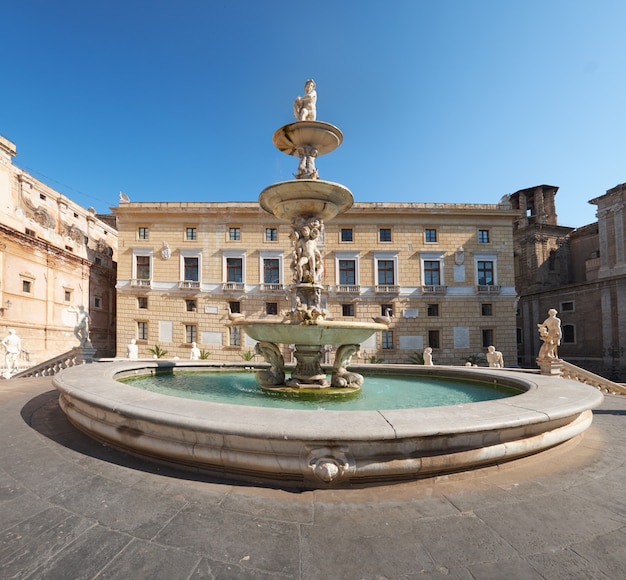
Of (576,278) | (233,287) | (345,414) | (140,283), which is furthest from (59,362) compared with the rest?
(576,278)

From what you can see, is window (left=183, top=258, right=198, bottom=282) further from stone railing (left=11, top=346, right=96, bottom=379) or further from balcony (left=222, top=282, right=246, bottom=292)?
stone railing (left=11, top=346, right=96, bottom=379)

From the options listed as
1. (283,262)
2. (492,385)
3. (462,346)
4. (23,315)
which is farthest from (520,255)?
(23,315)

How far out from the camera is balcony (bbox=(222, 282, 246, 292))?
2689 centimetres

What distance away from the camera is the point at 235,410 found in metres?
3.28

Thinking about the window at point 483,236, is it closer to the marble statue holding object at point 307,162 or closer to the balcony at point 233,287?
the balcony at point 233,287

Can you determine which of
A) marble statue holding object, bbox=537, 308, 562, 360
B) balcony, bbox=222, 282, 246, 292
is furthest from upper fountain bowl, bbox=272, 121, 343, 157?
balcony, bbox=222, 282, 246, 292

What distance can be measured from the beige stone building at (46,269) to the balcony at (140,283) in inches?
170

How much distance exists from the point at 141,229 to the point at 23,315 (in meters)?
9.86

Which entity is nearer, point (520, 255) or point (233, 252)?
point (233, 252)

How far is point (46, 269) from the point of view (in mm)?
23891

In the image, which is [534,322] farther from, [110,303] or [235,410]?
[110,303]

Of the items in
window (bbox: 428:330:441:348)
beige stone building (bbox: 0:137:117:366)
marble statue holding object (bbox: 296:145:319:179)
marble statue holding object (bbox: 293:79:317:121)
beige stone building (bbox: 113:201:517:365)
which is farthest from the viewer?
window (bbox: 428:330:441:348)

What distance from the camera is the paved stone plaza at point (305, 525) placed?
76.7 inches

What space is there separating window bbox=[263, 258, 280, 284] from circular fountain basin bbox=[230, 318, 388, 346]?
20.7 m
